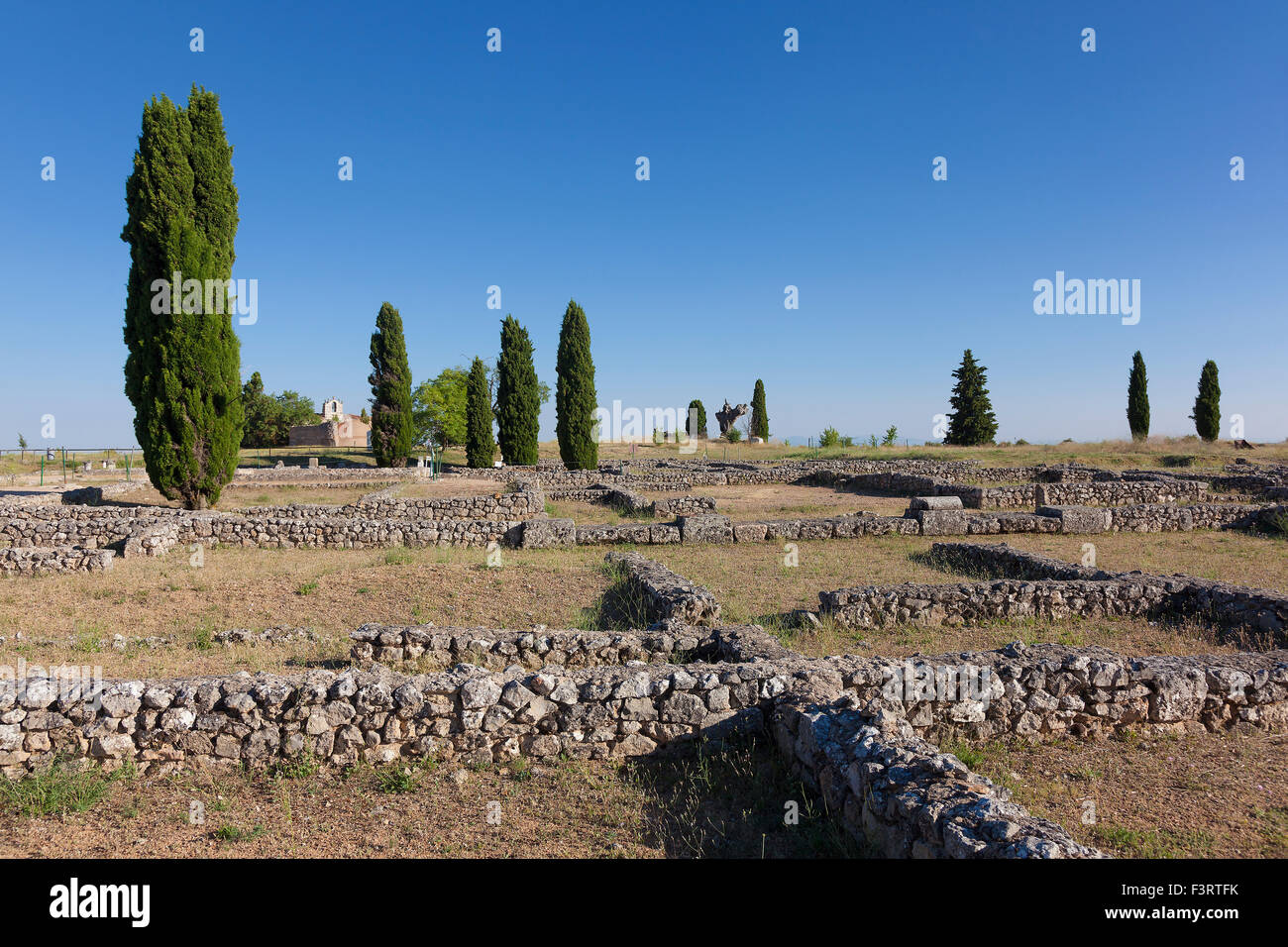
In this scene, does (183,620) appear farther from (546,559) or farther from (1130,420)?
(1130,420)

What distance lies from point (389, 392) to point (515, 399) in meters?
7.17

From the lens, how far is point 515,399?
127 feet

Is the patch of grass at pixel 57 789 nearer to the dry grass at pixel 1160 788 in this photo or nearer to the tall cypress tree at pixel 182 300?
the dry grass at pixel 1160 788

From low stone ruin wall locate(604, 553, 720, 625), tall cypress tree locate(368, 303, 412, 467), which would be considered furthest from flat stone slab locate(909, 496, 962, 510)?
tall cypress tree locate(368, 303, 412, 467)

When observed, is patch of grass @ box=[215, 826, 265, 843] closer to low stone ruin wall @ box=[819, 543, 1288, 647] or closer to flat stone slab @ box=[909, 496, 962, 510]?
low stone ruin wall @ box=[819, 543, 1288, 647]

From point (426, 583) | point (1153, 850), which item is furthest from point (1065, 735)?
point (426, 583)

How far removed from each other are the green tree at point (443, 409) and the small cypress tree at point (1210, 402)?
51.3 meters

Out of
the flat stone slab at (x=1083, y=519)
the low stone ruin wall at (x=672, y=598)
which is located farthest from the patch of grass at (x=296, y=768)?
the flat stone slab at (x=1083, y=519)

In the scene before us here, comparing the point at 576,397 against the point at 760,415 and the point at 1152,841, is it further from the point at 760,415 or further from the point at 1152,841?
the point at 1152,841

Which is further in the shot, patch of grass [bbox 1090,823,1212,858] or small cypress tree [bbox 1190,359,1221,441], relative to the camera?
small cypress tree [bbox 1190,359,1221,441]

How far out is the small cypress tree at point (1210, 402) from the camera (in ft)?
152

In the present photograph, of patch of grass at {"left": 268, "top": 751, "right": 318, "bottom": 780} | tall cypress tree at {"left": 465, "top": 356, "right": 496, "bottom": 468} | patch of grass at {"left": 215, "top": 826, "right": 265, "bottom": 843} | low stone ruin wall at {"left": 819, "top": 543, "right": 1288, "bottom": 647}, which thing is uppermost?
tall cypress tree at {"left": 465, "top": 356, "right": 496, "bottom": 468}

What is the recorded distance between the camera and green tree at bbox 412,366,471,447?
52688 millimetres

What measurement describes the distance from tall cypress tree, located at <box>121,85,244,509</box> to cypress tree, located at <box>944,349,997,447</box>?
47894mm
